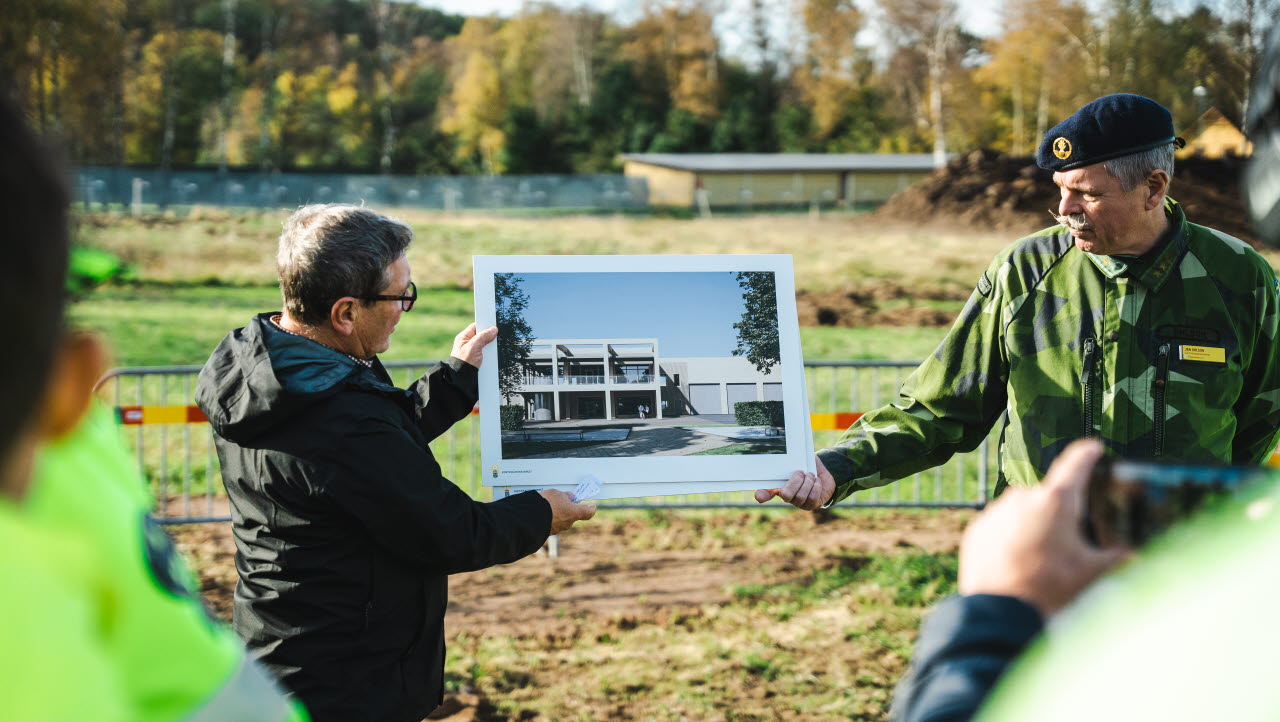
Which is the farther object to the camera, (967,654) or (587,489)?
(587,489)

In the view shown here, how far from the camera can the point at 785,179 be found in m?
46.9

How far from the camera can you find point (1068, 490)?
101cm

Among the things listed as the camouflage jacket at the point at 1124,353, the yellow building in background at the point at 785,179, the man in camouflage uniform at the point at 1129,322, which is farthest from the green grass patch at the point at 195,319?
the yellow building in background at the point at 785,179

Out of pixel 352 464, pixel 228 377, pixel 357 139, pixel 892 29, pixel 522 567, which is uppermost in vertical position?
pixel 892 29

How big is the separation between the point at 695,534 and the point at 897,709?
6102mm

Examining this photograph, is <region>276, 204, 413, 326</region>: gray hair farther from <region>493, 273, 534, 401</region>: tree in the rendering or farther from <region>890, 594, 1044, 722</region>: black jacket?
<region>890, 594, 1044, 722</region>: black jacket

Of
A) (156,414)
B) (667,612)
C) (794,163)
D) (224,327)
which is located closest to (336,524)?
(667,612)

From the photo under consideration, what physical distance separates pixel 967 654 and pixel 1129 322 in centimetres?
186

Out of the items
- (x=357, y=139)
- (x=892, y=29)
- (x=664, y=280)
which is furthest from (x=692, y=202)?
(x=664, y=280)

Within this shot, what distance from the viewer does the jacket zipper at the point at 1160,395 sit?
247cm

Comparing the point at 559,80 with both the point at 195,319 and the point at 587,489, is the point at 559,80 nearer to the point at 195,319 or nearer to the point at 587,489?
the point at 195,319

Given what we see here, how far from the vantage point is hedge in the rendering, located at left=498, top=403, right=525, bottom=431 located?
2535 mm

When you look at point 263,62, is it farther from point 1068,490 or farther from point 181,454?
point 1068,490

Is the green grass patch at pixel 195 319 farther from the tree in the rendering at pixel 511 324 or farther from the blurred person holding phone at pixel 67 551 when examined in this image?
the blurred person holding phone at pixel 67 551
